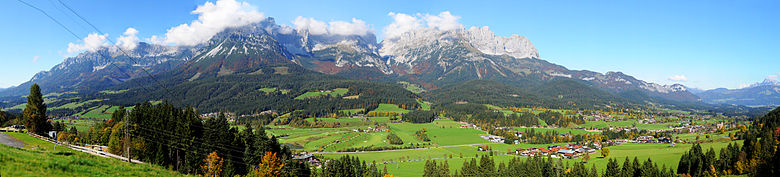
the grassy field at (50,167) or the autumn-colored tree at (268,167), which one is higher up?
the grassy field at (50,167)

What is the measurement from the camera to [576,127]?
169625 mm

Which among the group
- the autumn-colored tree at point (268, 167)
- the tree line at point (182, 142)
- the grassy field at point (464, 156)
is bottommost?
the grassy field at point (464, 156)

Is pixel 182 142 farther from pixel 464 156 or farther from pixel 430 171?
pixel 464 156

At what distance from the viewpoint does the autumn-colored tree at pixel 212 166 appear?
38.5 m

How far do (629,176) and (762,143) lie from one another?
87.7 ft

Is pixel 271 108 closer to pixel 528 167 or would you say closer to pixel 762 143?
pixel 528 167

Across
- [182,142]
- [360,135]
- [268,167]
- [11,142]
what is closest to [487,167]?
[268,167]

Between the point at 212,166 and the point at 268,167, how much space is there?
662 cm

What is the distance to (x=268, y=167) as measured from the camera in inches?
1688

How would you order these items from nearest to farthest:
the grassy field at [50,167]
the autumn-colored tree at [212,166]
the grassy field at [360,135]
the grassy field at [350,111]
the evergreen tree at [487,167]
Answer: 1. the grassy field at [50,167]
2. the autumn-colored tree at [212,166]
3. the evergreen tree at [487,167]
4. the grassy field at [360,135]
5. the grassy field at [350,111]

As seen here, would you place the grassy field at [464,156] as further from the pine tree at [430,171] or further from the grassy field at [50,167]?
the grassy field at [50,167]

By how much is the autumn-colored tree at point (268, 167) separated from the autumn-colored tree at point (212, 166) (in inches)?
168

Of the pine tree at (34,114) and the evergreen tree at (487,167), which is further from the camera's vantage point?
the evergreen tree at (487,167)

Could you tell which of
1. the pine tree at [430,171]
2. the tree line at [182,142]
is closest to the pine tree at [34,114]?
the tree line at [182,142]
